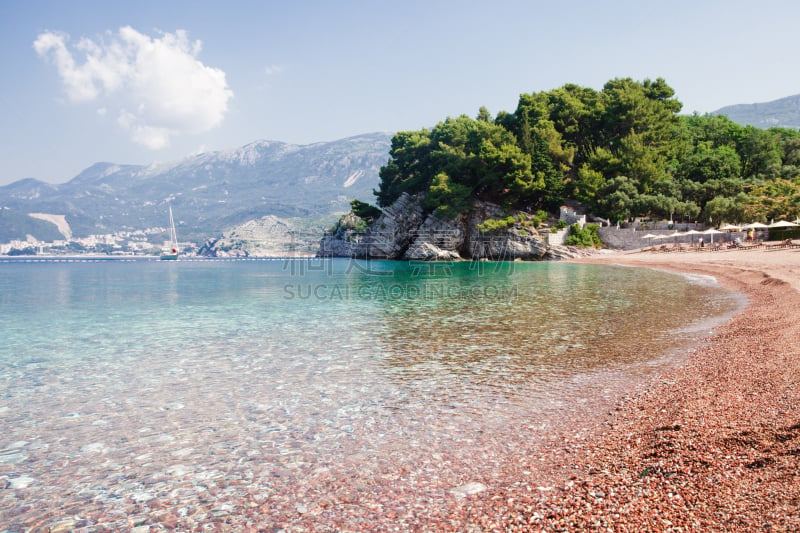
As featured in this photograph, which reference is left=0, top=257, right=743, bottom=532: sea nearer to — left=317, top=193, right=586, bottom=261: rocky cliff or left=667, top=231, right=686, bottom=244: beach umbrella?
left=667, top=231, right=686, bottom=244: beach umbrella

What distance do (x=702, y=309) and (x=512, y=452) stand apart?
1366cm

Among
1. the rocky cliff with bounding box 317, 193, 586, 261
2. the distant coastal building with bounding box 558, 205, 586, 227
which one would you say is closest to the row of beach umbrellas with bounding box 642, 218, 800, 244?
the distant coastal building with bounding box 558, 205, 586, 227

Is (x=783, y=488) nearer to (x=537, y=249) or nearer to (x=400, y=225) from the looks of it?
(x=537, y=249)

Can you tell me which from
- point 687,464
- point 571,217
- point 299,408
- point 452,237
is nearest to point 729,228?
point 571,217

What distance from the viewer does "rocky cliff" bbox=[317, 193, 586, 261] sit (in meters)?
63.8

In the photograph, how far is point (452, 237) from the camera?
7000 cm

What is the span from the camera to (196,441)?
21.1 ft

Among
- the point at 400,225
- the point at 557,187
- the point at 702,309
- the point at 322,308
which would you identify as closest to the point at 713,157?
the point at 557,187

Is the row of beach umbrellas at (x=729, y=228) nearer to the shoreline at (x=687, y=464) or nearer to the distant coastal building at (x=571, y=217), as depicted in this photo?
the distant coastal building at (x=571, y=217)

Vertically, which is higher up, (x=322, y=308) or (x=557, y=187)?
(x=557, y=187)

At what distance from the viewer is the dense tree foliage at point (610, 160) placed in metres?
59.9

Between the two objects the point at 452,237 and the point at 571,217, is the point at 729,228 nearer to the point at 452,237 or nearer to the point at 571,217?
the point at 571,217

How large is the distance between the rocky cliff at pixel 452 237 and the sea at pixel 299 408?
154 feet

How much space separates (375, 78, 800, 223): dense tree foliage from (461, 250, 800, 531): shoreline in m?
55.9
